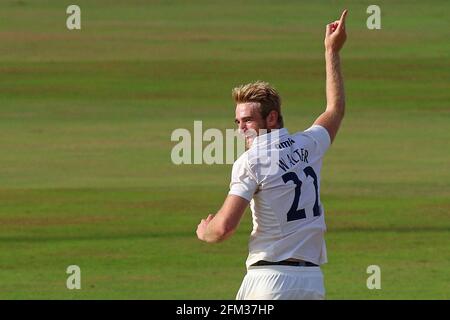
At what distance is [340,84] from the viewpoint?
20.5 ft

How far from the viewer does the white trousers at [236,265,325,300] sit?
575 centimetres

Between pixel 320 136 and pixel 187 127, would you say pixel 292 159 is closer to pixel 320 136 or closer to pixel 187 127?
pixel 320 136

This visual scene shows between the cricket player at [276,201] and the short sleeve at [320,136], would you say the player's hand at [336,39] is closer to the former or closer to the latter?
the short sleeve at [320,136]

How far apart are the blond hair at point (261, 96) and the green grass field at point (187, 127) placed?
14.7ft

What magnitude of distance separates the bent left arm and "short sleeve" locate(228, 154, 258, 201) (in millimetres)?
29

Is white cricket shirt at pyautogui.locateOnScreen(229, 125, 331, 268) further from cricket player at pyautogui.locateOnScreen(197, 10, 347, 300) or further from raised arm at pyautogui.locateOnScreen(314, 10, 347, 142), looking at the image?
raised arm at pyautogui.locateOnScreen(314, 10, 347, 142)

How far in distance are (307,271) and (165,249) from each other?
634cm

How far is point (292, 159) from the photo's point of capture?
579 centimetres

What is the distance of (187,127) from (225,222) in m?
13.3

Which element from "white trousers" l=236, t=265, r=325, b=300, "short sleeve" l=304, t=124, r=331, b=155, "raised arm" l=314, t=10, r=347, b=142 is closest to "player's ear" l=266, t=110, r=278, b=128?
"short sleeve" l=304, t=124, r=331, b=155

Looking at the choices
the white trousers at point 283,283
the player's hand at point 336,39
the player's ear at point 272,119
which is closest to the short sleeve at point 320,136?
the player's ear at point 272,119

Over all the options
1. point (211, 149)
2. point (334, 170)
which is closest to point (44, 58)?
point (211, 149)

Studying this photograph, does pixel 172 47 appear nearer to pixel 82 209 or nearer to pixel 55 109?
pixel 55 109

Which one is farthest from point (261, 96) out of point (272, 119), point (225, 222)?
point (225, 222)
